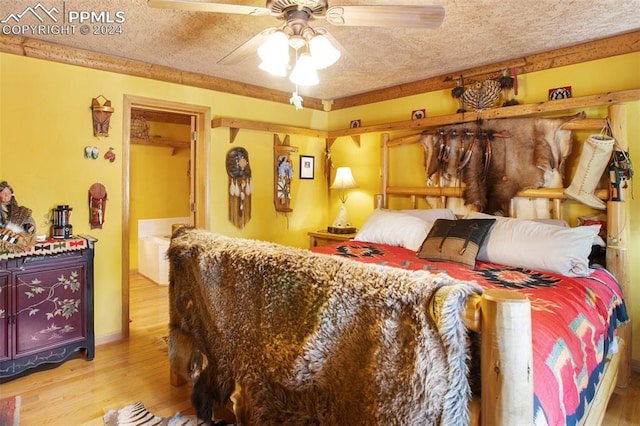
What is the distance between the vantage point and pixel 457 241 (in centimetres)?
246

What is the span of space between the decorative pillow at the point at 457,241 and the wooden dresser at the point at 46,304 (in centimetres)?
249

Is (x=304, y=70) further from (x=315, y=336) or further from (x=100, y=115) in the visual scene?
(x=100, y=115)

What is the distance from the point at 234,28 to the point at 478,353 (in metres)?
2.38

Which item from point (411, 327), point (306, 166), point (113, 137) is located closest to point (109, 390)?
point (113, 137)

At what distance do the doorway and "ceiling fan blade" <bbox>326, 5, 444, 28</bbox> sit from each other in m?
2.18

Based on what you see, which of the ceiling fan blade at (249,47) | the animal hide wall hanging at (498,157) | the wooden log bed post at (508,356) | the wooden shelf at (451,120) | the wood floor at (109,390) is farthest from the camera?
the animal hide wall hanging at (498,157)

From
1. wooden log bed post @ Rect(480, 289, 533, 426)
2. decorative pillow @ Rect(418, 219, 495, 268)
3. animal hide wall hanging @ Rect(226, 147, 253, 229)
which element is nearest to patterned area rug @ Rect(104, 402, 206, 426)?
wooden log bed post @ Rect(480, 289, 533, 426)

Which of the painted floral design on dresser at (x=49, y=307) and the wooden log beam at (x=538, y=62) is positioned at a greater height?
the wooden log beam at (x=538, y=62)

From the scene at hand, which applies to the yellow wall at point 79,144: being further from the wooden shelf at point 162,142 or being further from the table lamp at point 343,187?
the wooden shelf at point 162,142

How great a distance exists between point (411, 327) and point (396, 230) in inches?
78.7

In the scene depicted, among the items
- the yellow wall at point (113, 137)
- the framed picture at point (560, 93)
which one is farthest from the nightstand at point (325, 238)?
the framed picture at point (560, 93)

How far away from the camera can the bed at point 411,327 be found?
955 mm

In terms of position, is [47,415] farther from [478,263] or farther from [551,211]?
[551,211]

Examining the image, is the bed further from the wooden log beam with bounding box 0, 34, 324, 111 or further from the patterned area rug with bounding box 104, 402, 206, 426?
the wooden log beam with bounding box 0, 34, 324, 111
